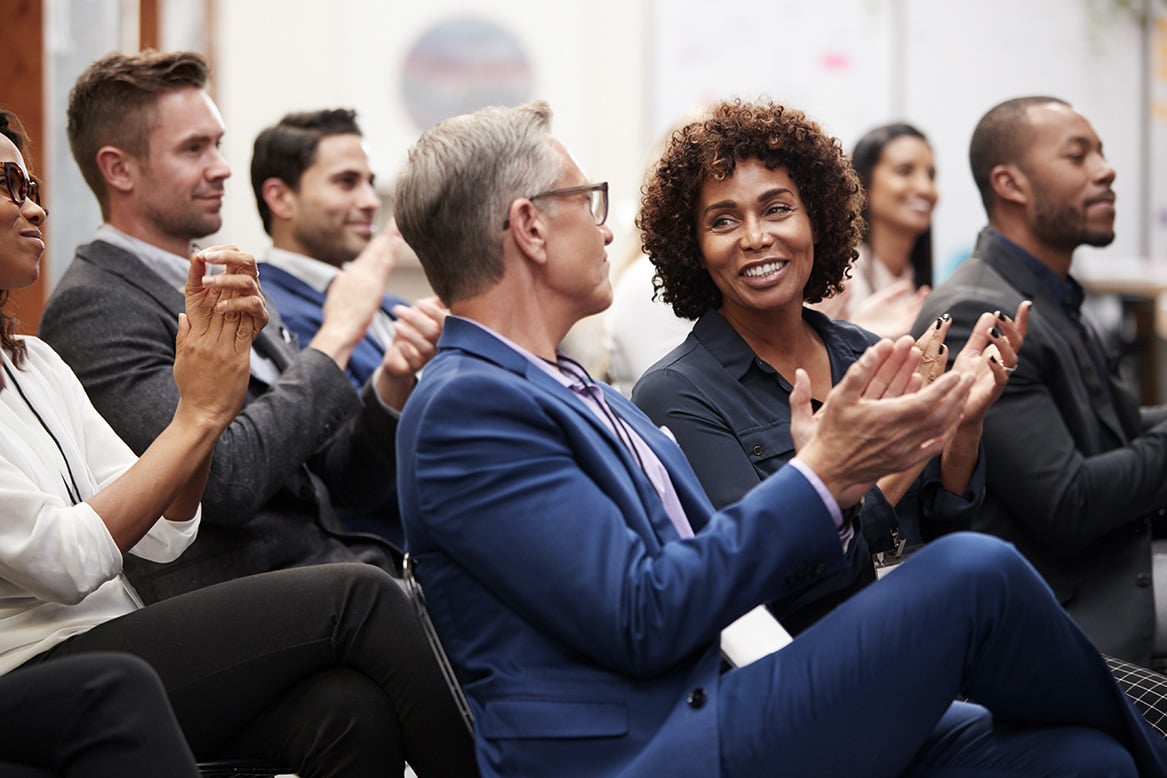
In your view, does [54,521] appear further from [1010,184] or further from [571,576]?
[1010,184]

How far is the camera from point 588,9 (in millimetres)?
6711

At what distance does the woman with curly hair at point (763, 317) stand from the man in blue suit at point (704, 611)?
46 cm

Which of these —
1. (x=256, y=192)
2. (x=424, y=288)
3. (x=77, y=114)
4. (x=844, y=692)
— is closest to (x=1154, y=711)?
(x=844, y=692)

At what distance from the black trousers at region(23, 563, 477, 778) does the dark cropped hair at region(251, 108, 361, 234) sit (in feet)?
5.61

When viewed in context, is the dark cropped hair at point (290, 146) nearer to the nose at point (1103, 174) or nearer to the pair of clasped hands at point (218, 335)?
the pair of clasped hands at point (218, 335)

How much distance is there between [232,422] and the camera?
7.13 ft

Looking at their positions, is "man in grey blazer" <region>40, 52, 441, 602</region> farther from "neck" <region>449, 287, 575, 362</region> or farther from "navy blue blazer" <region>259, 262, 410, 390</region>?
"neck" <region>449, 287, 575, 362</region>

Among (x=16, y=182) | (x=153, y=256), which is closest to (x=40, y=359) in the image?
(x=16, y=182)

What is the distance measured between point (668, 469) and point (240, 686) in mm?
607

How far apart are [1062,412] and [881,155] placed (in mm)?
1674

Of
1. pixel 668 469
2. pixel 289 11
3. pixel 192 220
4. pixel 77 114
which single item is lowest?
pixel 668 469

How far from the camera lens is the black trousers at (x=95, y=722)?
4.68 feet

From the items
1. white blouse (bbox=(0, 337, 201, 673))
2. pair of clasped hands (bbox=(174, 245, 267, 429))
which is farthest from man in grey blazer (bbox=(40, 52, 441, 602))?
pair of clasped hands (bbox=(174, 245, 267, 429))

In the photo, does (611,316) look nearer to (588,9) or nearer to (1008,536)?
(1008,536)
